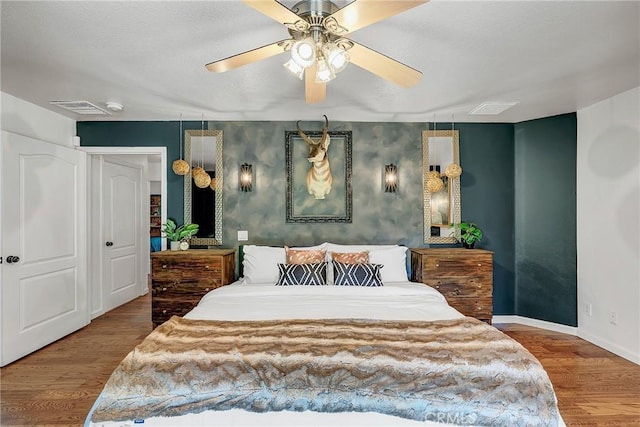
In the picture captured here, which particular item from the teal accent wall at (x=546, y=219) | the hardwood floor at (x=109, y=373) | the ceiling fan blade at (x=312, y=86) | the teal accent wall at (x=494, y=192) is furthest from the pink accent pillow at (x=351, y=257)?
the teal accent wall at (x=546, y=219)

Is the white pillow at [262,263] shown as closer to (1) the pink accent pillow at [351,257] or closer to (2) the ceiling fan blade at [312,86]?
(1) the pink accent pillow at [351,257]

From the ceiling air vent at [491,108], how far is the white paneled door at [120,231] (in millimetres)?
4803

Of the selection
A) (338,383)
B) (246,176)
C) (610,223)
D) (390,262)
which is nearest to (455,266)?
(390,262)

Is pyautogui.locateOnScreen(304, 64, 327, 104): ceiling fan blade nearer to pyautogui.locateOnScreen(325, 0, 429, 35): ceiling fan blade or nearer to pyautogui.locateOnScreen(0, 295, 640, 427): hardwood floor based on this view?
pyautogui.locateOnScreen(325, 0, 429, 35): ceiling fan blade

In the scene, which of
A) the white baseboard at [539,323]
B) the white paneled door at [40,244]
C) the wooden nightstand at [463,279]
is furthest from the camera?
the white baseboard at [539,323]

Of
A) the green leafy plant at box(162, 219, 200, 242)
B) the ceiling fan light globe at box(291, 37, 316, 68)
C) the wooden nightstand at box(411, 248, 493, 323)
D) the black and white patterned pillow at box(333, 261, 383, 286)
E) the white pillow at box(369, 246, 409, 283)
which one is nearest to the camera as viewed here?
the ceiling fan light globe at box(291, 37, 316, 68)

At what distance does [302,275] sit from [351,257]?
1.89 feet

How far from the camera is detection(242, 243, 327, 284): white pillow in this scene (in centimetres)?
352

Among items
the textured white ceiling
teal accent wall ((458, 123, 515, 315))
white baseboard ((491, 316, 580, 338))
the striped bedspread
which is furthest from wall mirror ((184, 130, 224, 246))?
white baseboard ((491, 316, 580, 338))

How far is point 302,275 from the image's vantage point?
10.7ft

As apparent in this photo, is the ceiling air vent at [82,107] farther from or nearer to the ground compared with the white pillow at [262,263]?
farther from the ground

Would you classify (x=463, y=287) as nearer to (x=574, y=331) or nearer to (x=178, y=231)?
(x=574, y=331)

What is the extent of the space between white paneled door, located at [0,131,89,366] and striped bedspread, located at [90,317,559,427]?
2.30 m

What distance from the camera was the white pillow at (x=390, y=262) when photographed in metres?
3.56
